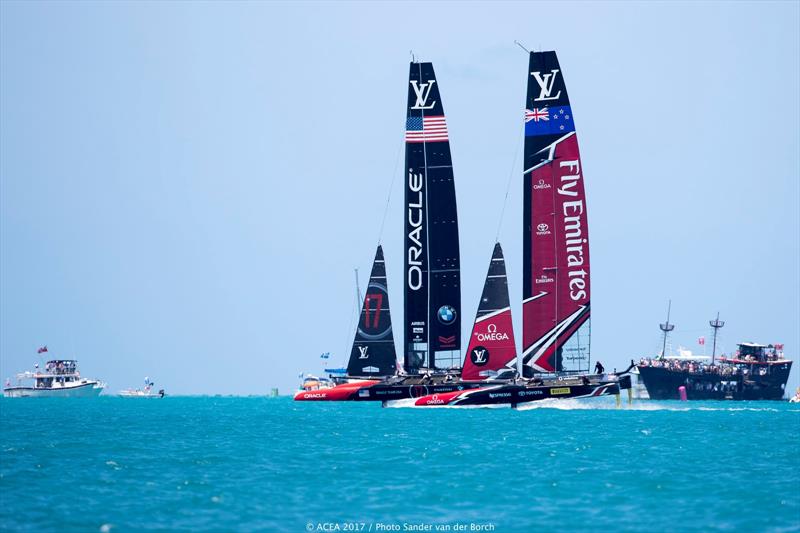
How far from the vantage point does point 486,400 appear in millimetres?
70938

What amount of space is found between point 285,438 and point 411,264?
26965 mm

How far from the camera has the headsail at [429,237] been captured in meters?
80.1

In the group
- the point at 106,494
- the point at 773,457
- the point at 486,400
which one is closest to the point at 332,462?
the point at 106,494

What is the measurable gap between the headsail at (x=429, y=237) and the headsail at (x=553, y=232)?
9550 millimetres

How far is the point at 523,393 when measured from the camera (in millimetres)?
70312

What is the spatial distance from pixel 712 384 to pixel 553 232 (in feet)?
290

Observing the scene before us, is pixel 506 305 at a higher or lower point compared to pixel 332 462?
higher

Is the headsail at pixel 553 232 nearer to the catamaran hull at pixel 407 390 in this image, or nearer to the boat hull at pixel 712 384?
the catamaran hull at pixel 407 390

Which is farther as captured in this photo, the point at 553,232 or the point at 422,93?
the point at 422,93

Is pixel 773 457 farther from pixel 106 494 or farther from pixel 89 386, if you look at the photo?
pixel 89 386

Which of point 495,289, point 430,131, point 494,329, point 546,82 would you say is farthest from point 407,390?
point 546,82

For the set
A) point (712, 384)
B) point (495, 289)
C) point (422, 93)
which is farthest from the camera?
→ point (712, 384)

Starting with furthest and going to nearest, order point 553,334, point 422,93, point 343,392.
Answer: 1. point 343,392
2. point 422,93
3. point 553,334

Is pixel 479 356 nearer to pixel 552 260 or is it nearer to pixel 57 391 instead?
pixel 552 260
